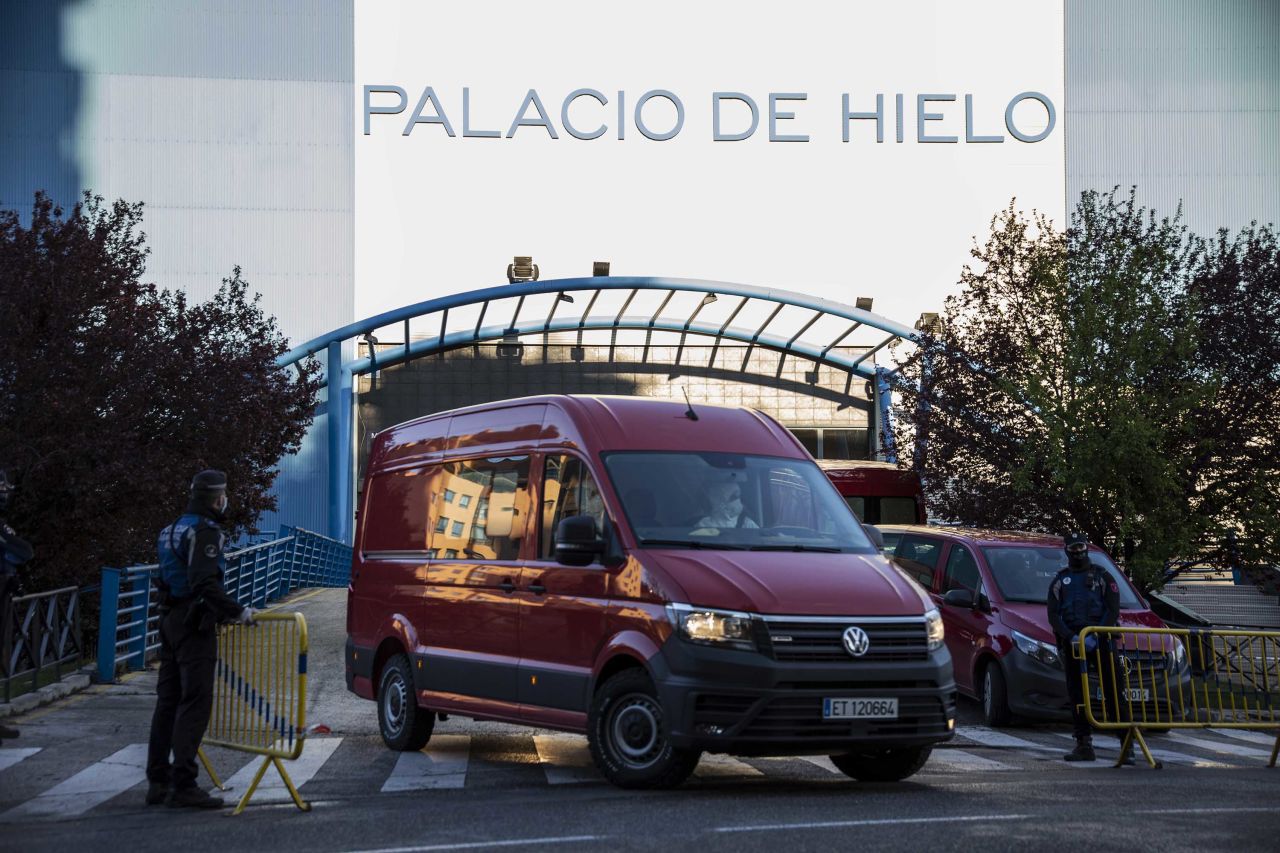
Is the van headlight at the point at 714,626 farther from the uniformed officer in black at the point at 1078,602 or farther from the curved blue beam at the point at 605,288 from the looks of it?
the curved blue beam at the point at 605,288

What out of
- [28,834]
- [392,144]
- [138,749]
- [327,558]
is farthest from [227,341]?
[392,144]

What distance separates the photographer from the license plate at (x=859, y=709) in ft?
26.7

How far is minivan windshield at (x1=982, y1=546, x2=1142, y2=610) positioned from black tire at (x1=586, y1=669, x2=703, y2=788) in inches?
265

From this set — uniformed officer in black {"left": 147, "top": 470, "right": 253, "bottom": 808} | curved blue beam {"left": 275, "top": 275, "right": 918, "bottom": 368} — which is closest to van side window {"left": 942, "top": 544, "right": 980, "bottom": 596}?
uniformed officer in black {"left": 147, "top": 470, "right": 253, "bottom": 808}

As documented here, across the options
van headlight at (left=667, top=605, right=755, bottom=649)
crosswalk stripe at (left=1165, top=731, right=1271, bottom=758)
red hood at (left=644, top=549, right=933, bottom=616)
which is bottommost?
crosswalk stripe at (left=1165, top=731, right=1271, bottom=758)

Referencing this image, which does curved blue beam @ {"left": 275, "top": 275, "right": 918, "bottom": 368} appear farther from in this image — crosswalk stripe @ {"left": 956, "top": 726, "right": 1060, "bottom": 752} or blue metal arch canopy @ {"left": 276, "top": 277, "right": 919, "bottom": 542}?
crosswalk stripe @ {"left": 956, "top": 726, "right": 1060, "bottom": 752}

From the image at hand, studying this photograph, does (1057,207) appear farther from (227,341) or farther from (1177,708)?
(1177,708)

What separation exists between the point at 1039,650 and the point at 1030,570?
51.6 inches

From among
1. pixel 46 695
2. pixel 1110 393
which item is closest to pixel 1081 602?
pixel 46 695

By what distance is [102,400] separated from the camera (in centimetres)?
1716

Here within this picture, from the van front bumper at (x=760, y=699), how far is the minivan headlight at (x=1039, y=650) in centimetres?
580

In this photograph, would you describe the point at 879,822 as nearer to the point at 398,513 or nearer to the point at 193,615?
the point at 193,615

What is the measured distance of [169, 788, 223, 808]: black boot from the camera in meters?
8.18

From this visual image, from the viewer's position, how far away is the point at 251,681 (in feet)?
29.7
